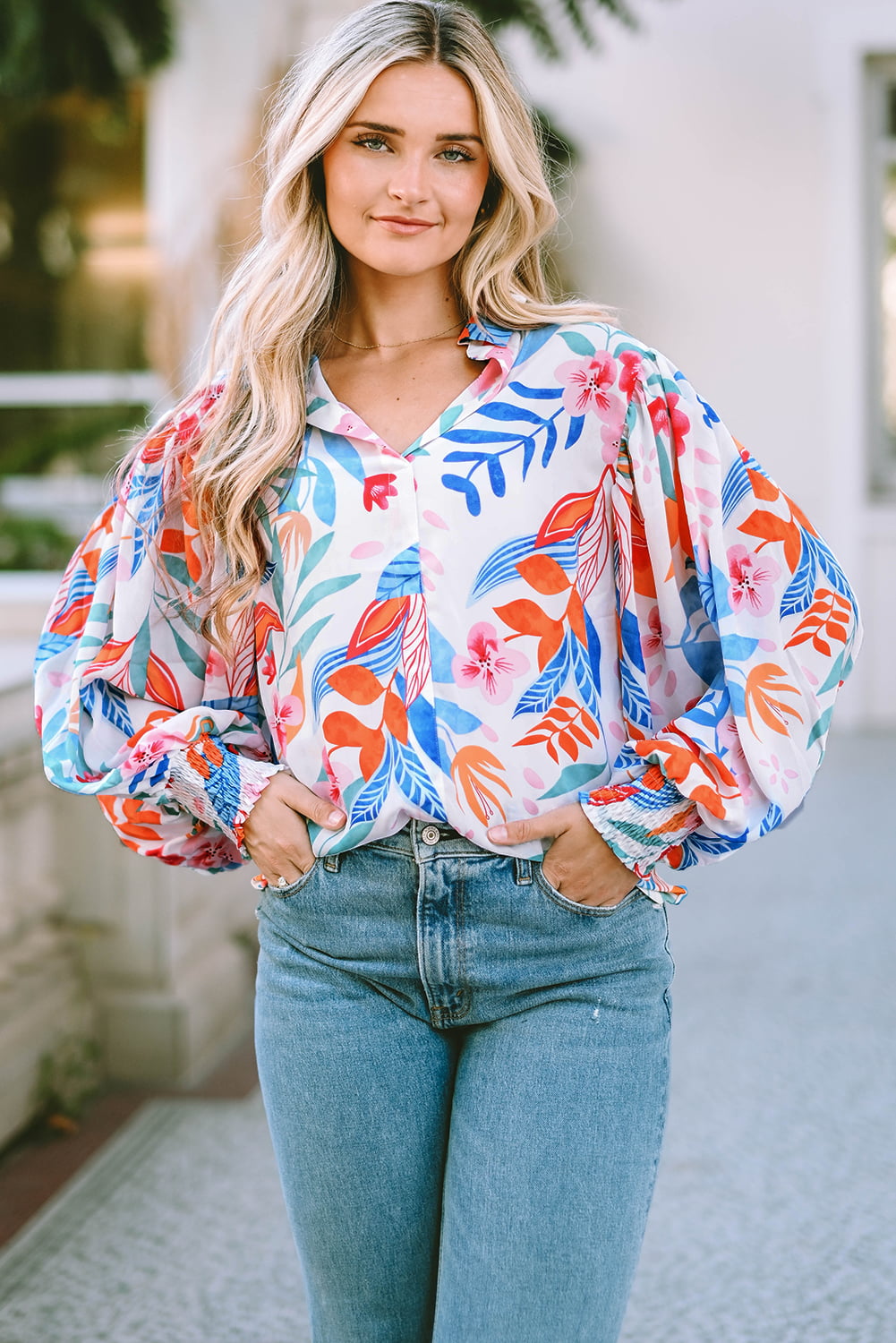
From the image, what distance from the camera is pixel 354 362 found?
1.44 m

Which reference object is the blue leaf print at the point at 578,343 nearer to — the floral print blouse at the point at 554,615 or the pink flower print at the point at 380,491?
the floral print blouse at the point at 554,615

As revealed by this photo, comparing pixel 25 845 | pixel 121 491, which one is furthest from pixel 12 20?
pixel 121 491

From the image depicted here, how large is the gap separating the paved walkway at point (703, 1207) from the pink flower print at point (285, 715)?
120 cm

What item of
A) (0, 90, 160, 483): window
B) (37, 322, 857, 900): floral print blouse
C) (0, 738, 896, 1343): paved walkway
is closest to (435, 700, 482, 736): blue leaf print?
(37, 322, 857, 900): floral print blouse

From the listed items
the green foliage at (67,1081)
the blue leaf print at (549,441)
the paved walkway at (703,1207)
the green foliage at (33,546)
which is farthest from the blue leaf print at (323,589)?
the green foliage at (33,546)

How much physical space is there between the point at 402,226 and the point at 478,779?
54 centimetres

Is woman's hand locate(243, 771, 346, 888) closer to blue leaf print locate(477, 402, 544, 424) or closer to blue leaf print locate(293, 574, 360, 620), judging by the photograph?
blue leaf print locate(293, 574, 360, 620)

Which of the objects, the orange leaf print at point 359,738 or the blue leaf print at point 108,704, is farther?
the blue leaf print at point 108,704

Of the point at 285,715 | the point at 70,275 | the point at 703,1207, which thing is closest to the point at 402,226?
the point at 285,715

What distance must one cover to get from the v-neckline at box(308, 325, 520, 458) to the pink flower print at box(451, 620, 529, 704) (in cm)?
19

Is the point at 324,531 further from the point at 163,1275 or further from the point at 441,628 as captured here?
the point at 163,1275

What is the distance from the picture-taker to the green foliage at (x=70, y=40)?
3.20 metres

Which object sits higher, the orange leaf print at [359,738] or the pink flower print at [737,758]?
the orange leaf print at [359,738]

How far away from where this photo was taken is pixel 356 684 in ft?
4.28
